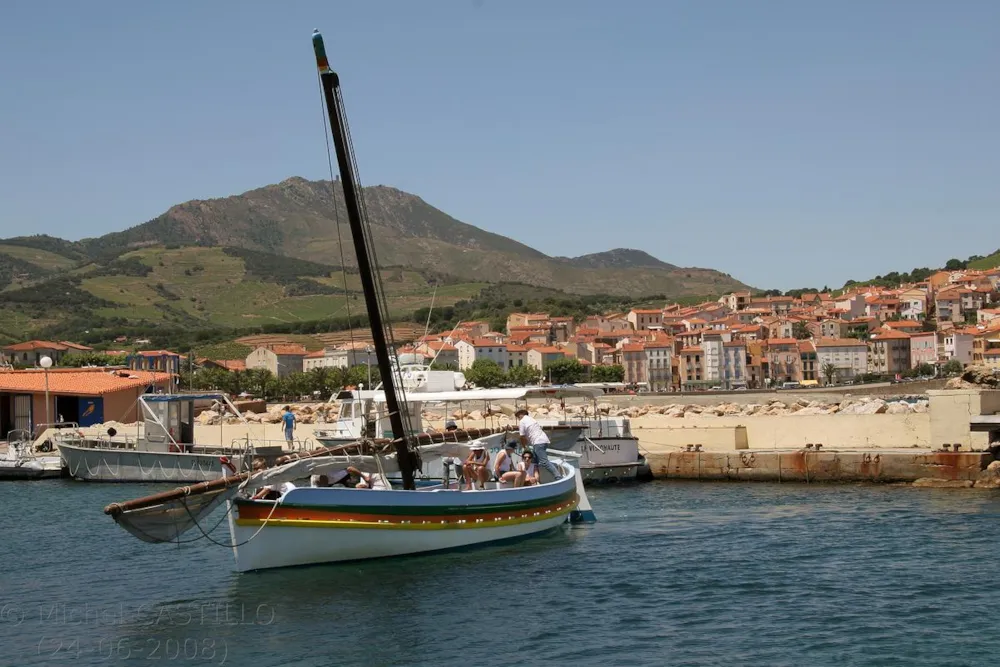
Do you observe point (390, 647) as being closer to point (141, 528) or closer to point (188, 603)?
point (188, 603)

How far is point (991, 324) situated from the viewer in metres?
144

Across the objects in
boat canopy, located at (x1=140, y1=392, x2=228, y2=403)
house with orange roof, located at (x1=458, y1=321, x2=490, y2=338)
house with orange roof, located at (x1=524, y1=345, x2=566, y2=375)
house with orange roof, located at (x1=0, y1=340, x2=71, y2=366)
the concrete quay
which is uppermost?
house with orange roof, located at (x1=458, y1=321, x2=490, y2=338)

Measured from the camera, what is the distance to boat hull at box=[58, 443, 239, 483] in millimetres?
36844

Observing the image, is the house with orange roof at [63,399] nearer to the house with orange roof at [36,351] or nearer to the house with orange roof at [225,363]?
the house with orange roof at [36,351]

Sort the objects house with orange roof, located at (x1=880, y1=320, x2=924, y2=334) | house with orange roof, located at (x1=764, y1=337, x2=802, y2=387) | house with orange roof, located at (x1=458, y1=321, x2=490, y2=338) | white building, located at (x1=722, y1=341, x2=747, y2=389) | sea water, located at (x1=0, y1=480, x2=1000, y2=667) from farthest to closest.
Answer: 1. house with orange roof, located at (x1=458, y1=321, x2=490, y2=338)
2. house with orange roof, located at (x1=880, y1=320, x2=924, y2=334)
3. house with orange roof, located at (x1=764, y1=337, x2=802, y2=387)
4. white building, located at (x1=722, y1=341, x2=747, y2=389)
5. sea water, located at (x1=0, y1=480, x2=1000, y2=667)

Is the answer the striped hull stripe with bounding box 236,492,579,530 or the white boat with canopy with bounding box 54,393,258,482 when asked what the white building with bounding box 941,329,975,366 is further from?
the striped hull stripe with bounding box 236,492,579,530

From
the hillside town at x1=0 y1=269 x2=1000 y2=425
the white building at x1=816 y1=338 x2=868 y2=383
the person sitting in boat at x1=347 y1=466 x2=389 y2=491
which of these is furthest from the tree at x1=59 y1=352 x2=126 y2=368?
the person sitting in boat at x1=347 y1=466 x2=389 y2=491

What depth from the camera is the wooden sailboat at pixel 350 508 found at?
17.9 metres

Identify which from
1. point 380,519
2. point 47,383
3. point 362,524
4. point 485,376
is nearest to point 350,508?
point 362,524

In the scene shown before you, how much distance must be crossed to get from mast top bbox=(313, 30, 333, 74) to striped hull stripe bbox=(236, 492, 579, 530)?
761 cm

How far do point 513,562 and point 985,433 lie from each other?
1514 cm

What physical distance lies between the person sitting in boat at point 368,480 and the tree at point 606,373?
104 metres

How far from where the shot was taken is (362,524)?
18.9 m

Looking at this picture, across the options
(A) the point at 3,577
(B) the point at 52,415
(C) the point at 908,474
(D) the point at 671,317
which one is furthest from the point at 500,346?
(A) the point at 3,577
